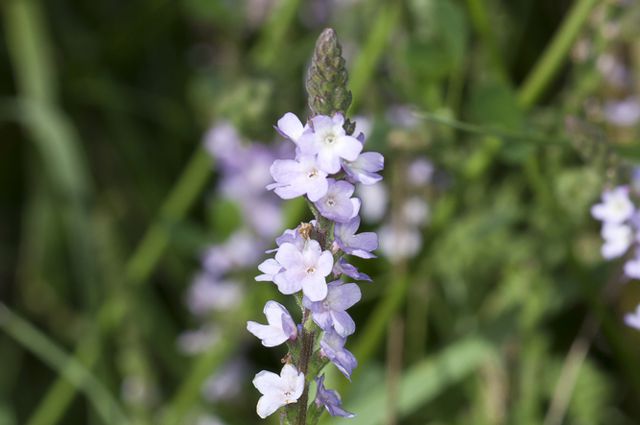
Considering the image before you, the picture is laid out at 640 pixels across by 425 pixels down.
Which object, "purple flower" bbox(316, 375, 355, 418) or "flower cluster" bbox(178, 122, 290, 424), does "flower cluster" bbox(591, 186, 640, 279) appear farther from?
"flower cluster" bbox(178, 122, 290, 424)

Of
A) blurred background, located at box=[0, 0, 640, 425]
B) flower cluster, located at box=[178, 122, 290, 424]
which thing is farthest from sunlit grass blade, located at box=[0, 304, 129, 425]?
flower cluster, located at box=[178, 122, 290, 424]

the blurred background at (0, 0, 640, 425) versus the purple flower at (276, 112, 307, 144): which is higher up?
the blurred background at (0, 0, 640, 425)

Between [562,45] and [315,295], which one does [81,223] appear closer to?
[562,45]

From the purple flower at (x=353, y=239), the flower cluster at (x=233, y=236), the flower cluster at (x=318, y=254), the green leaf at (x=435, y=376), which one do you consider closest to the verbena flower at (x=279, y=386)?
the flower cluster at (x=318, y=254)

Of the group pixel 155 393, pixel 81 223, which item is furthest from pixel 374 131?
pixel 81 223

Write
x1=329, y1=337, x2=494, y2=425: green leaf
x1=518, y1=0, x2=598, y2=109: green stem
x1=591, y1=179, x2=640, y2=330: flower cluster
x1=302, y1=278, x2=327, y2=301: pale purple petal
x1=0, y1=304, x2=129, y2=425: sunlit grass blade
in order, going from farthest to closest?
x1=0, y1=304, x2=129, y2=425: sunlit grass blade → x1=329, y1=337, x2=494, y2=425: green leaf → x1=518, y1=0, x2=598, y2=109: green stem → x1=591, y1=179, x2=640, y2=330: flower cluster → x1=302, y1=278, x2=327, y2=301: pale purple petal

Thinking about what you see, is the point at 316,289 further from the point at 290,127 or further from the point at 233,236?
the point at 233,236

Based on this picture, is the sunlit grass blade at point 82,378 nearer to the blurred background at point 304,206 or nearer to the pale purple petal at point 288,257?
the blurred background at point 304,206
